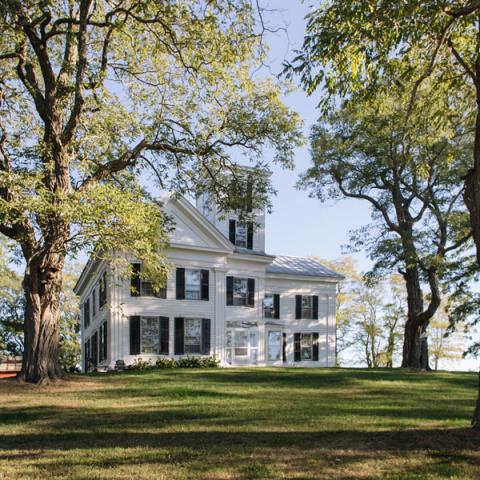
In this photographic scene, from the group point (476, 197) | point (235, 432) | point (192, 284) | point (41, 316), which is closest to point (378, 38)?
point (476, 197)

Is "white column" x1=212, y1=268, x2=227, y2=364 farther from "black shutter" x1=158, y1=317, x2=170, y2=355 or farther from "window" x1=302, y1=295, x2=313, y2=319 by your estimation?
"window" x1=302, y1=295, x2=313, y2=319

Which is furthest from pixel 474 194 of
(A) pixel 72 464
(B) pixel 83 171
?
(B) pixel 83 171

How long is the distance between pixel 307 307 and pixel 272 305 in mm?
2360

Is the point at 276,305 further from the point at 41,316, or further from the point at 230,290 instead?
the point at 41,316

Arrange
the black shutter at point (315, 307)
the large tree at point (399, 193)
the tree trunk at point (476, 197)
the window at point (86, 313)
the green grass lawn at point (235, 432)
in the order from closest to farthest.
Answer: the green grass lawn at point (235, 432) → the tree trunk at point (476, 197) → the large tree at point (399, 193) → the black shutter at point (315, 307) → the window at point (86, 313)

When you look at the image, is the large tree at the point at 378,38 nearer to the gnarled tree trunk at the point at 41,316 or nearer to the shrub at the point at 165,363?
the gnarled tree trunk at the point at 41,316

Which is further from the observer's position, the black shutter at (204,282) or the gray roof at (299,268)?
the gray roof at (299,268)

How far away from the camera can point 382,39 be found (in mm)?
8297

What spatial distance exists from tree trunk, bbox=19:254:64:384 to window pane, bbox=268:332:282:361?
1882cm

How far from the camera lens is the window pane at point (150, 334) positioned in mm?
28987

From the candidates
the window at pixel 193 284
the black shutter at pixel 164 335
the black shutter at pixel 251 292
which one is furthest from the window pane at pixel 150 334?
the black shutter at pixel 251 292

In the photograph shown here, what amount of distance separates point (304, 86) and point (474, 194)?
277 cm

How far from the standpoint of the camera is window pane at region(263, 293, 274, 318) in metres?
35.3

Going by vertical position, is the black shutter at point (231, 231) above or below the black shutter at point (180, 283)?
above
